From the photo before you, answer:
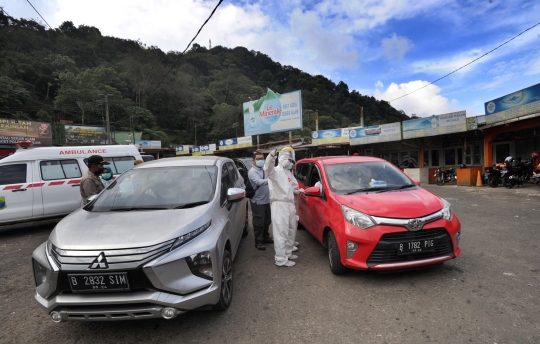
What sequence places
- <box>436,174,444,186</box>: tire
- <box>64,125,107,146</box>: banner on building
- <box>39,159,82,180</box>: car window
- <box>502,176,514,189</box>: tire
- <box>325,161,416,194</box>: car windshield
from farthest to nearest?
<box>64,125,107,146</box>: banner on building → <box>436,174,444,186</box>: tire → <box>502,176,514,189</box>: tire → <box>39,159,82,180</box>: car window → <box>325,161,416,194</box>: car windshield

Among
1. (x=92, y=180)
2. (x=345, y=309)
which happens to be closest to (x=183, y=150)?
(x=92, y=180)

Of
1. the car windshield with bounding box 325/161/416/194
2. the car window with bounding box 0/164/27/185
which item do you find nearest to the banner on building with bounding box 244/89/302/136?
the car windshield with bounding box 325/161/416/194

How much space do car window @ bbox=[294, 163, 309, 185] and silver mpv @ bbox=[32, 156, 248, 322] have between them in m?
2.80

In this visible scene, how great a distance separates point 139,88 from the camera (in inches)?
2457

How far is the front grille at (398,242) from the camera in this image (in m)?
3.11

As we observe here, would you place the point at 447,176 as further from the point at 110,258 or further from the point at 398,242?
the point at 110,258

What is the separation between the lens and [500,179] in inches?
472

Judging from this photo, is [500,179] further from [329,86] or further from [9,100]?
[329,86]

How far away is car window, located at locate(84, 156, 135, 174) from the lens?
8.07 metres

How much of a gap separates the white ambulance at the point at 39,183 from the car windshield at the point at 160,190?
4.26 meters

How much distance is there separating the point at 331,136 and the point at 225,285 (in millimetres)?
22532

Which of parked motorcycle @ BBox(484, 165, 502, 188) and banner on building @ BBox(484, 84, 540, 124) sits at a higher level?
banner on building @ BBox(484, 84, 540, 124)

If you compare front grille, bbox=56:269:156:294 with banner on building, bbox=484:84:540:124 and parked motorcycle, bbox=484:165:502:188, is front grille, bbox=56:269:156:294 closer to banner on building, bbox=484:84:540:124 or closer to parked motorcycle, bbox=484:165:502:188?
banner on building, bbox=484:84:540:124

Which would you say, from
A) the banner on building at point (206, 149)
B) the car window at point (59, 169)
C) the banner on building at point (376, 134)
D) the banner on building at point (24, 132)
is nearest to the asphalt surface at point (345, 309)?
the car window at point (59, 169)
